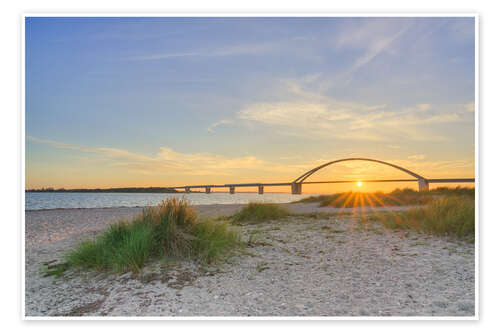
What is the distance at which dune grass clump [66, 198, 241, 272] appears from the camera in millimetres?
4430

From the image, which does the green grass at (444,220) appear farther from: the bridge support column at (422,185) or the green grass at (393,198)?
the bridge support column at (422,185)

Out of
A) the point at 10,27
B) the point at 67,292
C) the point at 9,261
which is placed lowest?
the point at 67,292

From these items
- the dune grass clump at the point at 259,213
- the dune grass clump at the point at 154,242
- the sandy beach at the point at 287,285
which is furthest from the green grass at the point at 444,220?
the dune grass clump at the point at 154,242

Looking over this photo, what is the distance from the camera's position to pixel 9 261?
369 cm

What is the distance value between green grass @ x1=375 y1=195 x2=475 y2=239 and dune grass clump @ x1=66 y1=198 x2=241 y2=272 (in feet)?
14.2

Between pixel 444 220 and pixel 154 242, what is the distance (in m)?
5.64

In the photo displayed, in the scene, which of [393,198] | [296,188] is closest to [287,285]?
[393,198]

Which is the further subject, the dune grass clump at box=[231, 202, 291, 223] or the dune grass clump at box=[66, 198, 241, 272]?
the dune grass clump at box=[231, 202, 291, 223]

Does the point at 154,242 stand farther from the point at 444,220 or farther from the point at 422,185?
the point at 422,185

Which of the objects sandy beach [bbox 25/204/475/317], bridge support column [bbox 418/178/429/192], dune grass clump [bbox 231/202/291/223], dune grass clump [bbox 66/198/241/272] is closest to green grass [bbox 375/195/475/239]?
sandy beach [bbox 25/204/475/317]

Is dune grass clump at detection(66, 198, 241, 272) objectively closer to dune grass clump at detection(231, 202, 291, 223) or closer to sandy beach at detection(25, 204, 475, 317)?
sandy beach at detection(25, 204, 475, 317)
